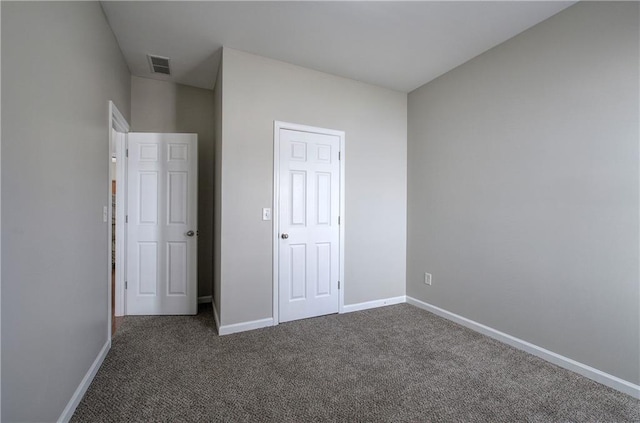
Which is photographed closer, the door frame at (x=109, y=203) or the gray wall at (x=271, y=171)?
the door frame at (x=109, y=203)

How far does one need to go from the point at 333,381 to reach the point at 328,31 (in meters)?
2.77

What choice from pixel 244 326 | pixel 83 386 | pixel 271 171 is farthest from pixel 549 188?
pixel 83 386

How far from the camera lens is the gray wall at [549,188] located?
1859 millimetres

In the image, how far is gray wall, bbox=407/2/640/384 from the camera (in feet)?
6.10

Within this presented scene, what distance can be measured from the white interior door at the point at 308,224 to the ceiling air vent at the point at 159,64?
4.67ft

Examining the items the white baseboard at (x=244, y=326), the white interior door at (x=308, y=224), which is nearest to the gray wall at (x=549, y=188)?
the white interior door at (x=308, y=224)

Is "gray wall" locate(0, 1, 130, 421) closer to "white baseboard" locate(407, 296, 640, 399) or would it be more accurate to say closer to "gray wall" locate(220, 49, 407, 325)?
"gray wall" locate(220, 49, 407, 325)

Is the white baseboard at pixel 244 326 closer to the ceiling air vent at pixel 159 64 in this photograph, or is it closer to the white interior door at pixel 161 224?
the white interior door at pixel 161 224

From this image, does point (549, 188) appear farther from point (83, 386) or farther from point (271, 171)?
point (83, 386)

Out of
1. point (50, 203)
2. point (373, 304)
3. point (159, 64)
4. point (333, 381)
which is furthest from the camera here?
point (373, 304)

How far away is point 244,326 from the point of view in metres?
2.69

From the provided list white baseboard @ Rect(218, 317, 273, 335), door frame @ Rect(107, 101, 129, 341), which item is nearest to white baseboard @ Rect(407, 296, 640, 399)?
white baseboard @ Rect(218, 317, 273, 335)

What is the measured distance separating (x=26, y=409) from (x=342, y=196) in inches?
107

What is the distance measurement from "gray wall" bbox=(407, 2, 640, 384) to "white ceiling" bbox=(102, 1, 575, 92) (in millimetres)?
300
